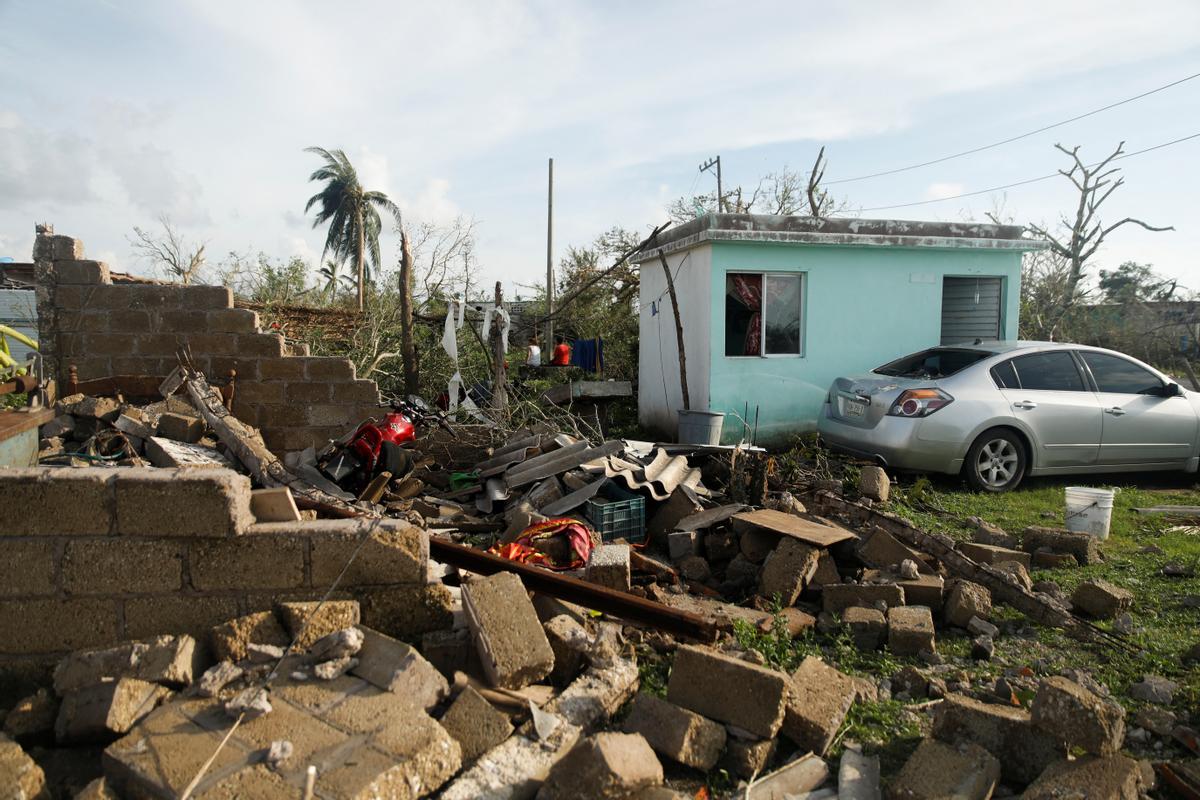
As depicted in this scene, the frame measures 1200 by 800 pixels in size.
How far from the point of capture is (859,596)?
14.9 ft

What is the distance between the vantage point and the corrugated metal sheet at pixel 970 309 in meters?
11.1

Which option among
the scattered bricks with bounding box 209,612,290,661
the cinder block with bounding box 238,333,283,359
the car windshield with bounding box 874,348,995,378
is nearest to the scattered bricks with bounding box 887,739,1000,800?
the scattered bricks with bounding box 209,612,290,661

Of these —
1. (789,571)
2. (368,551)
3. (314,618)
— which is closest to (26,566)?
(314,618)

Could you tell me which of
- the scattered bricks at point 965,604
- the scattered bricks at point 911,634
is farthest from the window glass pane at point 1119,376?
the scattered bricks at point 911,634

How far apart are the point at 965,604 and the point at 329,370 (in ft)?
20.7

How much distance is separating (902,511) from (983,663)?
121 inches

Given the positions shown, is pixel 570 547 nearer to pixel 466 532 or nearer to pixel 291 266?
pixel 466 532

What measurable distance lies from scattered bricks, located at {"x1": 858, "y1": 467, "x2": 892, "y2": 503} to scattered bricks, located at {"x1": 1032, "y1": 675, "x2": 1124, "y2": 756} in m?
4.27

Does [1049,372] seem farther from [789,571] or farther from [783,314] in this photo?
[789,571]

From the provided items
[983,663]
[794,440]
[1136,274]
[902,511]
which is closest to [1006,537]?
[902,511]

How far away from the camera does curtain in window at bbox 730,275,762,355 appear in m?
10.2

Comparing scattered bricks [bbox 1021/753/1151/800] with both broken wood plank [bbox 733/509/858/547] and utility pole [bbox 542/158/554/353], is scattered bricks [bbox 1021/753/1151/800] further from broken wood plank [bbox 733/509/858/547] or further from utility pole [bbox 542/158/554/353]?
utility pole [bbox 542/158/554/353]

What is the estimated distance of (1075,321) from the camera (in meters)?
21.5

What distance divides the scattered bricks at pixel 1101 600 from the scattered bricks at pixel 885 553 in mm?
850
